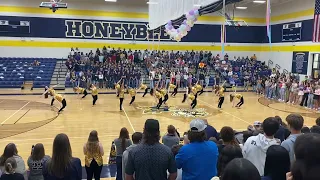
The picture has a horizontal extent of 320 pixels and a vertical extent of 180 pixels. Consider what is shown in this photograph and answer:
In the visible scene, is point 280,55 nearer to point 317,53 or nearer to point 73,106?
point 317,53

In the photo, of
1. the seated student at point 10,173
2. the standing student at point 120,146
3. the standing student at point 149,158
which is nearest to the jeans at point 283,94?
the standing student at point 120,146

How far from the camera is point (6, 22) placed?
26.3 metres

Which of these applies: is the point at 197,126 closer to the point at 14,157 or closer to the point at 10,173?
the point at 10,173

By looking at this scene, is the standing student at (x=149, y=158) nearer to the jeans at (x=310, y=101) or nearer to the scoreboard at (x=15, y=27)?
the jeans at (x=310, y=101)

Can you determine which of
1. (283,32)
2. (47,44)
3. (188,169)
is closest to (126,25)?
(47,44)

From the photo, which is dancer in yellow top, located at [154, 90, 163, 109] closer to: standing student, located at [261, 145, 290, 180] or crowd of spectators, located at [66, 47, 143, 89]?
crowd of spectators, located at [66, 47, 143, 89]

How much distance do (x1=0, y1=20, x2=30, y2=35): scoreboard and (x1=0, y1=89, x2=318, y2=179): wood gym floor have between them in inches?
337

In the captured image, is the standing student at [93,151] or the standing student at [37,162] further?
the standing student at [93,151]

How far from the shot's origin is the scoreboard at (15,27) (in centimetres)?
2625

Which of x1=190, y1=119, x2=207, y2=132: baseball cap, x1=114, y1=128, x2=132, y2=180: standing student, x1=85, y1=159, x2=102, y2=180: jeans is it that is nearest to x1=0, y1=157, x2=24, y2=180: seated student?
x1=85, y1=159, x2=102, y2=180: jeans

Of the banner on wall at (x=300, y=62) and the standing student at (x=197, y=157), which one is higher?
the banner on wall at (x=300, y=62)

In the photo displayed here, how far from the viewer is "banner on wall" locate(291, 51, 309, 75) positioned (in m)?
24.5

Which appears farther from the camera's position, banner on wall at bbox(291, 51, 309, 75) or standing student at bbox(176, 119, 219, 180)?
banner on wall at bbox(291, 51, 309, 75)

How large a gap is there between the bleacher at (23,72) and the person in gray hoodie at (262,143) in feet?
73.4
